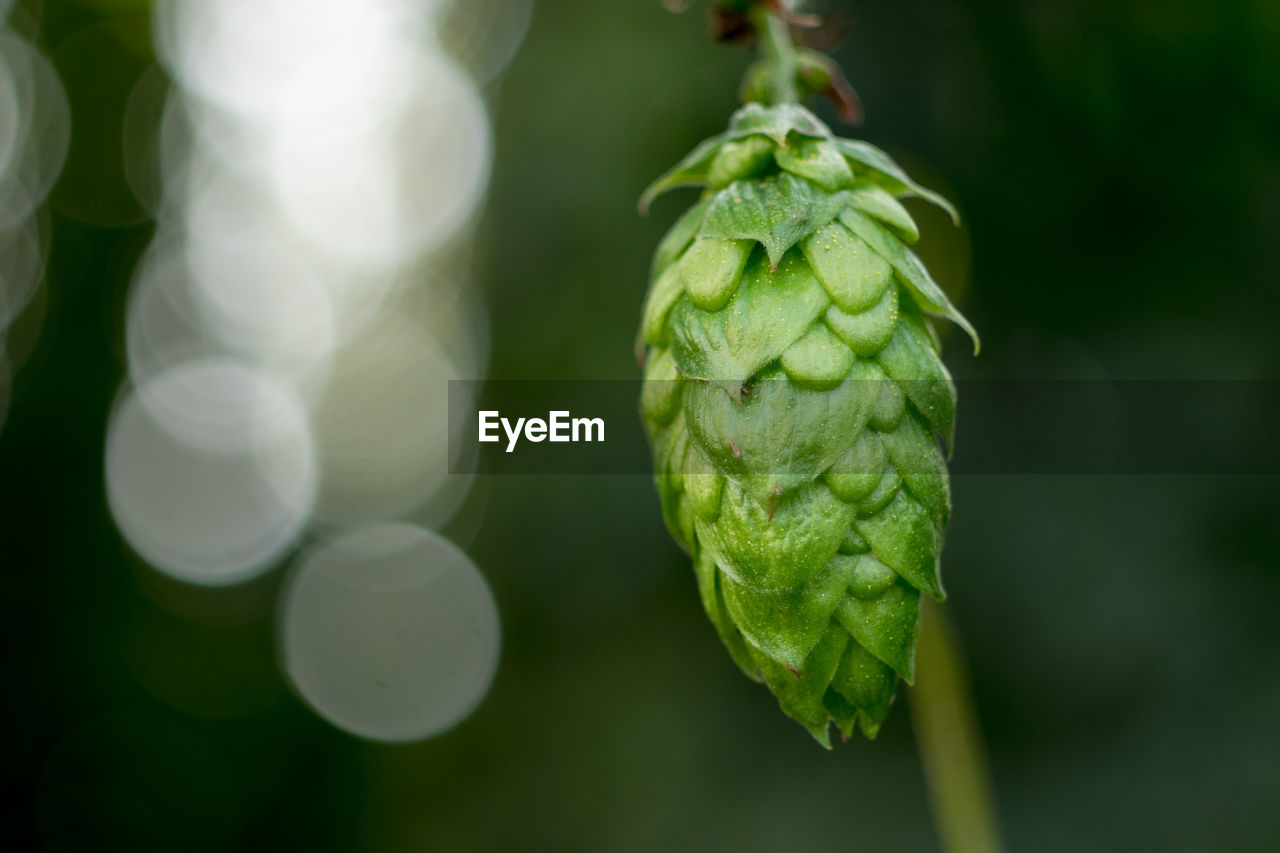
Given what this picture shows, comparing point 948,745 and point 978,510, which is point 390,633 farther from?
point 948,745

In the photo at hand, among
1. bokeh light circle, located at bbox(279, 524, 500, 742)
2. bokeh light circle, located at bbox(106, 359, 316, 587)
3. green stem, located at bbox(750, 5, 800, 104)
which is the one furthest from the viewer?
bokeh light circle, located at bbox(106, 359, 316, 587)

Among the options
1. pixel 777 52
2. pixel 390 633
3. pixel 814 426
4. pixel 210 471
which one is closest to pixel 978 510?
pixel 777 52

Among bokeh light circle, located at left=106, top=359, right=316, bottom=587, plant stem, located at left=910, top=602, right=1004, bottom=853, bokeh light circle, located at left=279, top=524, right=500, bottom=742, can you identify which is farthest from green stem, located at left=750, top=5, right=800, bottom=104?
bokeh light circle, located at left=106, top=359, right=316, bottom=587

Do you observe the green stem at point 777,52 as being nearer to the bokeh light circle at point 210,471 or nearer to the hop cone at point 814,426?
the hop cone at point 814,426

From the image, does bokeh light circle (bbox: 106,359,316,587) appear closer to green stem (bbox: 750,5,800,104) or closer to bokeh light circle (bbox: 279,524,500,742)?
bokeh light circle (bbox: 279,524,500,742)

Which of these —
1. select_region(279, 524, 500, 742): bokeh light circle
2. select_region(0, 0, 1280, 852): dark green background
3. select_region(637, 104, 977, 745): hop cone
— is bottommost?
select_region(279, 524, 500, 742): bokeh light circle

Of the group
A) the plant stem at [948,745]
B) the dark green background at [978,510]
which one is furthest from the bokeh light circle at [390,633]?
the plant stem at [948,745]

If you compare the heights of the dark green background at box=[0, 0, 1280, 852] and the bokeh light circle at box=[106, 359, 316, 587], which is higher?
the dark green background at box=[0, 0, 1280, 852]
